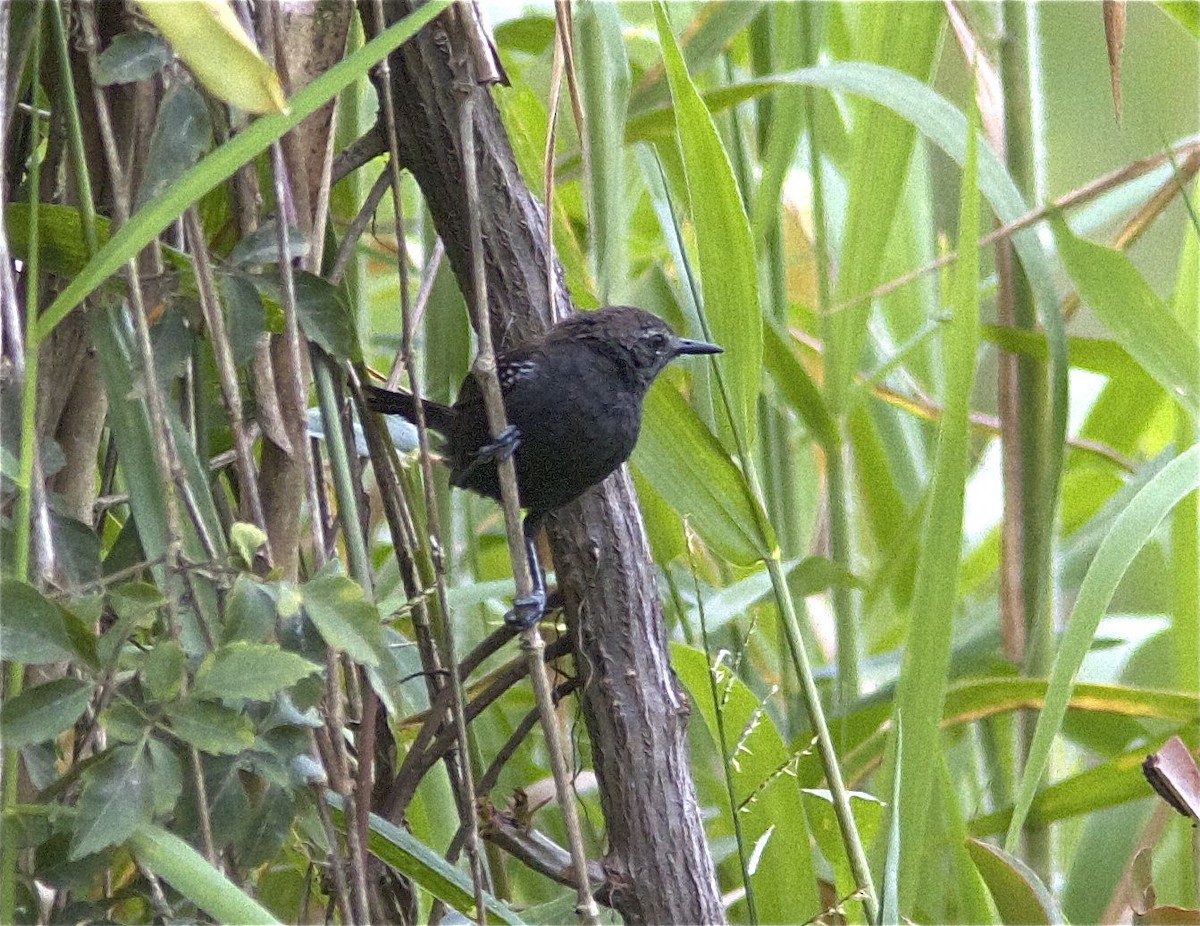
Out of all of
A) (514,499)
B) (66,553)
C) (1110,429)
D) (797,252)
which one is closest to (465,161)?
(514,499)

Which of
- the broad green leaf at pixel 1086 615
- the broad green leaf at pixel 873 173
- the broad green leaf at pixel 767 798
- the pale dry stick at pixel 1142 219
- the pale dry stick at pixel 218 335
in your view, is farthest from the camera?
the pale dry stick at pixel 1142 219

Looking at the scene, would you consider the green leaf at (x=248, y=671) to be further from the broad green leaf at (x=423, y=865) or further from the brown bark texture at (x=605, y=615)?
the brown bark texture at (x=605, y=615)

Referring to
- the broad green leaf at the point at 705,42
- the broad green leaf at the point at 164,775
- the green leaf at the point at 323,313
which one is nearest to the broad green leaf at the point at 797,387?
the broad green leaf at the point at 705,42

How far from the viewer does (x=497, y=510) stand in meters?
2.28

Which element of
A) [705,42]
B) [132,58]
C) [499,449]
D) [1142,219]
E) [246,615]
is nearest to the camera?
[246,615]

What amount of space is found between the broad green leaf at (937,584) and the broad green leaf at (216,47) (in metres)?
0.79

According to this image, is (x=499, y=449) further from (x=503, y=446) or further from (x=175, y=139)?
(x=175, y=139)

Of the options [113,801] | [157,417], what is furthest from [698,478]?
[113,801]

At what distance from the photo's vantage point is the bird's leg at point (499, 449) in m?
1.26

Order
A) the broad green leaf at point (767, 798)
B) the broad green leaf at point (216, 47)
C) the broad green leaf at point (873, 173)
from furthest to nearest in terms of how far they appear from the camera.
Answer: the broad green leaf at point (873, 173), the broad green leaf at point (767, 798), the broad green leaf at point (216, 47)

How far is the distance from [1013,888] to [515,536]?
2.42ft

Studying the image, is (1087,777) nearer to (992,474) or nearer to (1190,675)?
(1190,675)

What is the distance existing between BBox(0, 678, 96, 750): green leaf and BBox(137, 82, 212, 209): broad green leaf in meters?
0.41

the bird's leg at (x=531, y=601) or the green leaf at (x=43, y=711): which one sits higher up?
the green leaf at (x=43, y=711)
